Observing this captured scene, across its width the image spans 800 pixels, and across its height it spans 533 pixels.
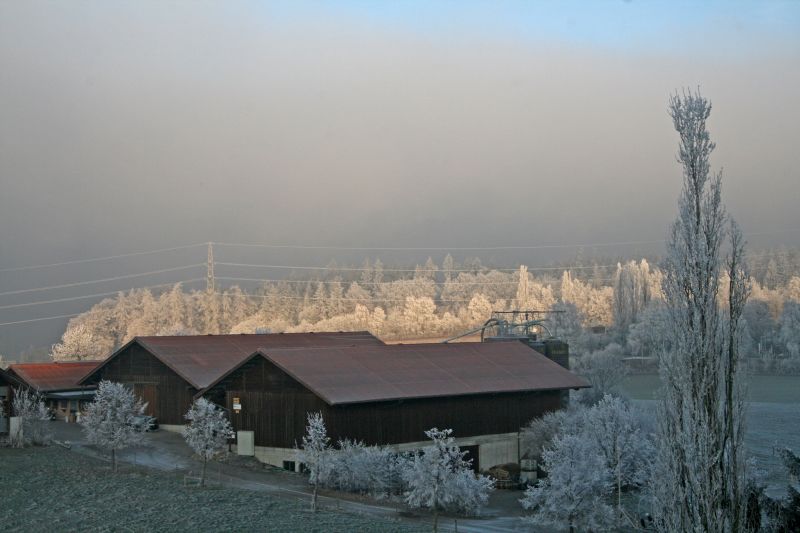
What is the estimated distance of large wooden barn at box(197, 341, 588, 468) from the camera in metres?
40.3

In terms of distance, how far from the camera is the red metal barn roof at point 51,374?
59781 mm

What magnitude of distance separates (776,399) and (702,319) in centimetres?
7454

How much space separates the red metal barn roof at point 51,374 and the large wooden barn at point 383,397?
20.1m

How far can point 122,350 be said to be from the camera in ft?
168

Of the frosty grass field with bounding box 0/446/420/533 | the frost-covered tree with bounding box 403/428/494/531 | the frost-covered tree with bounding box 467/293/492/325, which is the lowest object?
the frosty grass field with bounding box 0/446/420/533

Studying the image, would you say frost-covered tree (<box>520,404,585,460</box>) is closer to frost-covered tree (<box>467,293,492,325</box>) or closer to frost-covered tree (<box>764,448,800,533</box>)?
frost-covered tree (<box>764,448,800,533</box>)

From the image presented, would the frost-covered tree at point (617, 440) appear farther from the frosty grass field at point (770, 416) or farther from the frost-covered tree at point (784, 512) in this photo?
the frost-covered tree at point (784, 512)

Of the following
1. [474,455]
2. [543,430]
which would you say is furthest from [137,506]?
[543,430]

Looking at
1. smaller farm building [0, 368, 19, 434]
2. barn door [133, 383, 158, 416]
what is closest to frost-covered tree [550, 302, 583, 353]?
barn door [133, 383, 158, 416]

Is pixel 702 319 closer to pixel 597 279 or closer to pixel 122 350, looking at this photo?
pixel 122 350

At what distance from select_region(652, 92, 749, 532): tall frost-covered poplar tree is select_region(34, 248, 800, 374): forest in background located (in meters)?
83.1

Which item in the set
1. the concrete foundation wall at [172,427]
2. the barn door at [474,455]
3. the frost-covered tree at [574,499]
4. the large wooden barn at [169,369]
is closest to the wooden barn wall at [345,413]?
the barn door at [474,455]

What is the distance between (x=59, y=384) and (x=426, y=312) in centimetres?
8735

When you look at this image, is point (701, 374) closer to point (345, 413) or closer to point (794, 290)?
point (345, 413)
